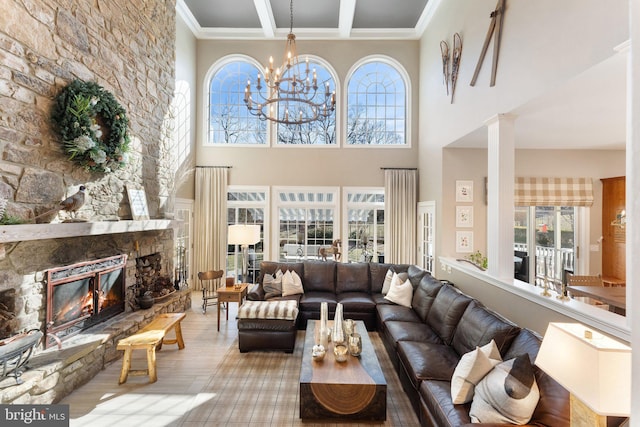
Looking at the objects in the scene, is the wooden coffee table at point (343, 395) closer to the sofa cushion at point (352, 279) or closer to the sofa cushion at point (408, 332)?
the sofa cushion at point (408, 332)

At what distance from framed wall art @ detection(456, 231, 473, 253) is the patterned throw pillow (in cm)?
140

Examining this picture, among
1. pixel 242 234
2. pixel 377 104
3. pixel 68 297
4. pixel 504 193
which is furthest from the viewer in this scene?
pixel 377 104

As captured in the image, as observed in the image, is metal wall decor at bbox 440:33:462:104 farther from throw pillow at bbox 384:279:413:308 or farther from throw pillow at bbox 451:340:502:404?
throw pillow at bbox 451:340:502:404

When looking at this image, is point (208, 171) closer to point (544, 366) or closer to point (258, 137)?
point (258, 137)

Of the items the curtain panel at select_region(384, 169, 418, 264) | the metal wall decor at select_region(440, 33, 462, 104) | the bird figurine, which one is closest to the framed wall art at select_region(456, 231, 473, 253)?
the curtain panel at select_region(384, 169, 418, 264)

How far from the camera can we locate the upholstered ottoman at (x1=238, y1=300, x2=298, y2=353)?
150 inches

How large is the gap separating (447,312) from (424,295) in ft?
2.53

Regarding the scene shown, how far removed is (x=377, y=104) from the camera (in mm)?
7266

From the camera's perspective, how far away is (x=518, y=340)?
7.73ft

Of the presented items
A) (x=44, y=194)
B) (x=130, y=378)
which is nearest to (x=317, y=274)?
(x=130, y=378)

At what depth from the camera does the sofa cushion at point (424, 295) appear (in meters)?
3.93

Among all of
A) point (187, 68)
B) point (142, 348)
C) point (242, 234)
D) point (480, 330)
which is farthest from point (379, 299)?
point (187, 68)

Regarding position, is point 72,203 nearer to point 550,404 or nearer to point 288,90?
point 288,90

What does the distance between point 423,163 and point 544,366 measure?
5430mm
